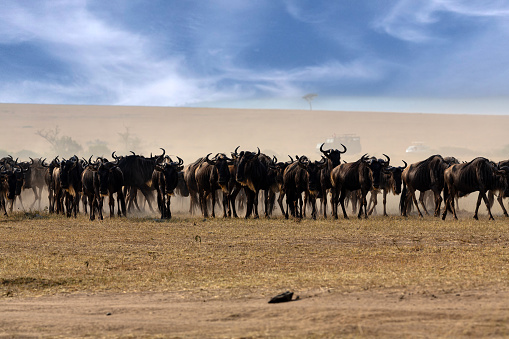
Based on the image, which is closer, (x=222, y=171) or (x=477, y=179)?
(x=477, y=179)

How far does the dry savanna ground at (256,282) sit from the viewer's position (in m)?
7.96

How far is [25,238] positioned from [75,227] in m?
3.50

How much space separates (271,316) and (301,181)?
16867 mm

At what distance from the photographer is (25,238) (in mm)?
18875

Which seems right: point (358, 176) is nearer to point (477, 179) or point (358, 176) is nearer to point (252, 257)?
point (477, 179)

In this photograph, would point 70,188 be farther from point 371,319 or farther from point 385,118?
point 385,118

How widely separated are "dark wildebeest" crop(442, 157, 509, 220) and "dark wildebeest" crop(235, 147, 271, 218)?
6.91m

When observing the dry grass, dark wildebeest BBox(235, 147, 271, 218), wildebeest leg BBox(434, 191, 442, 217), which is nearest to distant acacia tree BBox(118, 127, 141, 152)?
dark wildebeest BBox(235, 147, 271, 218)

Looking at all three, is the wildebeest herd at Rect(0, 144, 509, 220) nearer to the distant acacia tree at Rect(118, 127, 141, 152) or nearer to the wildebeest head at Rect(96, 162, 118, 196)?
the wildebeest head at Rect(96, 162, 118, 196)

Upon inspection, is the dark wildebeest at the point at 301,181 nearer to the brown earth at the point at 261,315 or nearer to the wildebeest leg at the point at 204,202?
the wildebeest leg at the point at 204,202

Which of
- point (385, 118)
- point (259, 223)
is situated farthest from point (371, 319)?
point (385, 118)

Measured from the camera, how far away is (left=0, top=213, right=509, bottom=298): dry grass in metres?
10.9

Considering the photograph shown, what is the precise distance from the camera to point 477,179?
24312 mm

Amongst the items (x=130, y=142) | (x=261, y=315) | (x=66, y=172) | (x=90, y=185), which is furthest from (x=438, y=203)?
(x=130, y=142)
